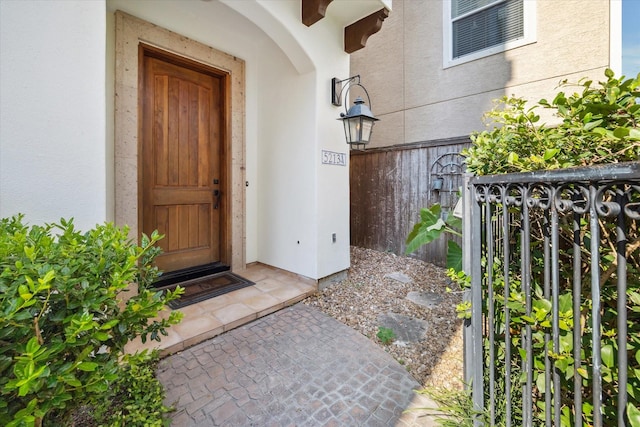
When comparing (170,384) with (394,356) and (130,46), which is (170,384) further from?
(130,46)

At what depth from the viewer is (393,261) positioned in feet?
14.3

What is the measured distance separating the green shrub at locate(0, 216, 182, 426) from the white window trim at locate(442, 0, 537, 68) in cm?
472

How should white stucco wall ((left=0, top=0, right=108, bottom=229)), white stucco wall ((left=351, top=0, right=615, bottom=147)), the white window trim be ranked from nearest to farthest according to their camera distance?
white stucco wall ((left=0, top=0, right=108, bottom=229)), white stucco wall ((left=351, top=0, right=615, bottom=147)), the white window trim

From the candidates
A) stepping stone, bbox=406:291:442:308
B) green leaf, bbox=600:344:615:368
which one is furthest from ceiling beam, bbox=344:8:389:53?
green leaf, bbox=600:344:615:368

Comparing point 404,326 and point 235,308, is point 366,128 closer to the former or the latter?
point 404,326

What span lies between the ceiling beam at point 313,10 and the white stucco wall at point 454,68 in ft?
7.45

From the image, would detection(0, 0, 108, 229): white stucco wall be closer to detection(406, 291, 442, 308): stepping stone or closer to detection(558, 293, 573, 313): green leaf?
detection(558, 293, 573, 313): green leaf

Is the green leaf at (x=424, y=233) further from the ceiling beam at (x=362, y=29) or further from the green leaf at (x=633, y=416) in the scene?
the ceiling beam at (x=362, y=29)

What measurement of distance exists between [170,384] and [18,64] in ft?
6.86

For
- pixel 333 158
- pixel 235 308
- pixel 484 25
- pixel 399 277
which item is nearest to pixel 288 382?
pixel 235 308

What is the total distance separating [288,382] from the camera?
5.87 ft

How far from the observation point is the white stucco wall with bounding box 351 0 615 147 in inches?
125

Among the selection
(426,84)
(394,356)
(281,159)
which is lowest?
(394,356)

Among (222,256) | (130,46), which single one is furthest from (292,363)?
(130,46)
